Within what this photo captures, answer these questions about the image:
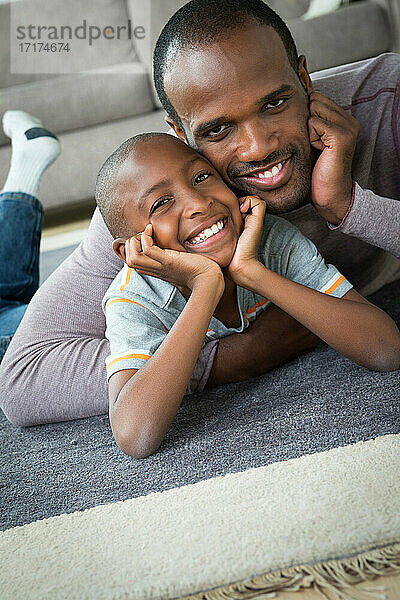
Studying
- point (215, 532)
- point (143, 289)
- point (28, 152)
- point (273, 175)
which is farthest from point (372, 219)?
point (28, 152)

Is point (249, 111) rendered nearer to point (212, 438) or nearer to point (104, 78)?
point (212, 438)

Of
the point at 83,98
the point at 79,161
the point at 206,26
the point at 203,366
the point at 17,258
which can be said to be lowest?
the point at 79,161

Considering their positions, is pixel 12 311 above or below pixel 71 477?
below

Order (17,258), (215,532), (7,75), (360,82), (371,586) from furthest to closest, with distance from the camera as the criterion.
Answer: (7,75), (17,258), (360,82), (215,532), (371,586)

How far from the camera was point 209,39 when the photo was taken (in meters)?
1.04

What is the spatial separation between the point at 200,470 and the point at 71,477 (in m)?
0.19

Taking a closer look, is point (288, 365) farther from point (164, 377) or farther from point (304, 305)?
point (164, 377)

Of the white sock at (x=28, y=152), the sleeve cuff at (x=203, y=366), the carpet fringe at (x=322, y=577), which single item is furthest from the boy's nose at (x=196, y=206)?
the white sock at (x=28, y=152)

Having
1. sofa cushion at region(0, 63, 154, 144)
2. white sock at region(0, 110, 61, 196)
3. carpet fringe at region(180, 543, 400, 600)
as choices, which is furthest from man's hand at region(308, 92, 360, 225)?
sofa cushion at region(0, 63, 154, 144)

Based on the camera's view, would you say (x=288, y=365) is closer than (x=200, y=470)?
No

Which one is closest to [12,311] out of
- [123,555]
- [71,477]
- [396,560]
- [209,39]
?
[71,477]

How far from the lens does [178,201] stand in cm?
102

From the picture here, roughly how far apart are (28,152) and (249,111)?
105 centimetres

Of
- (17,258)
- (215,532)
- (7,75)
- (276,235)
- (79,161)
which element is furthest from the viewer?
(7,75)
